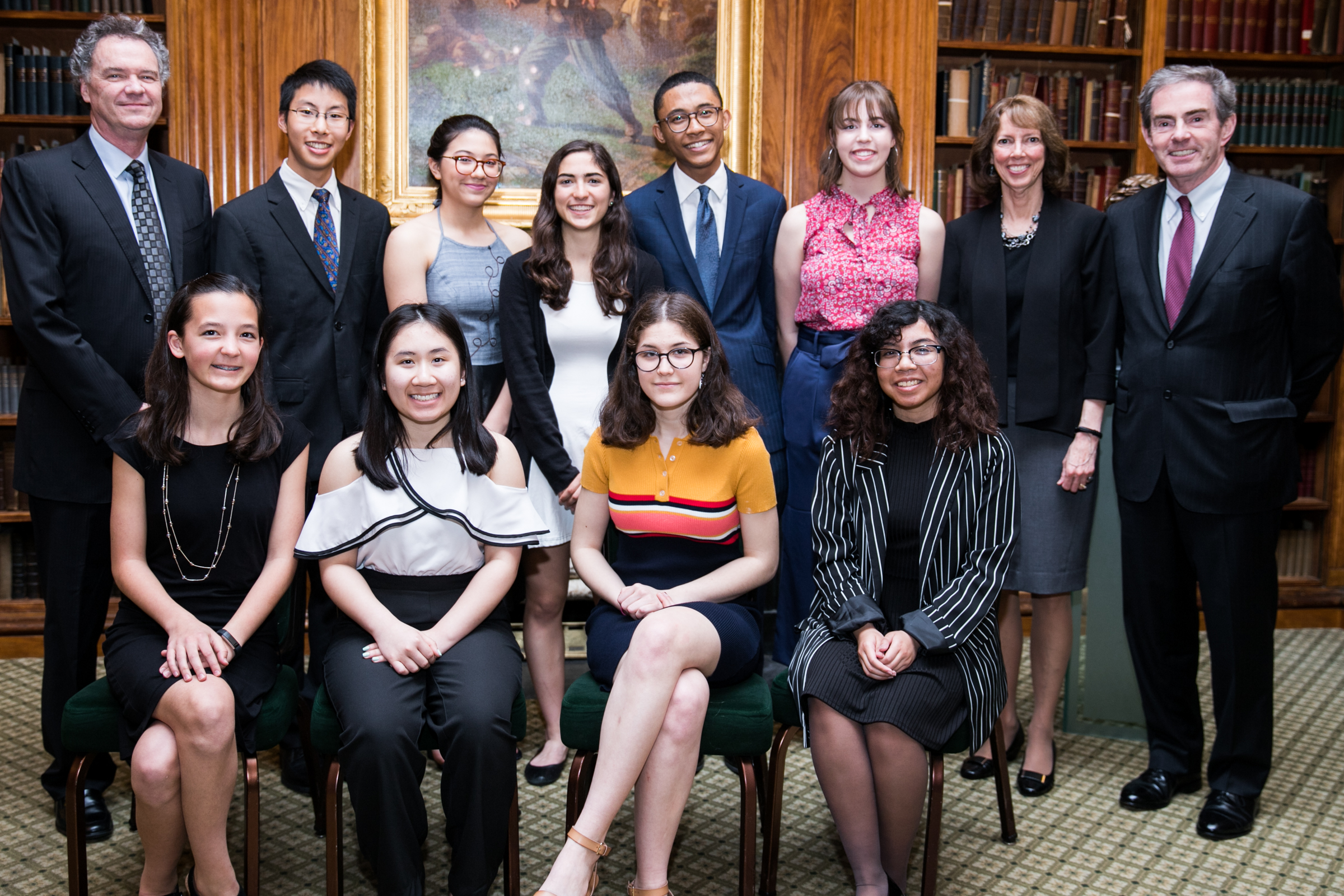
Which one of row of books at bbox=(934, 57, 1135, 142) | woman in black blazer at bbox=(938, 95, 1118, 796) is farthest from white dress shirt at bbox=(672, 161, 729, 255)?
row of books at bbox=(934, 57, 1135, 142)

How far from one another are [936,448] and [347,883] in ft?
5.35

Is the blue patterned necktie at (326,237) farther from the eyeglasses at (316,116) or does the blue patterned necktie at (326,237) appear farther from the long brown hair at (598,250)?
the long brown hair at (598,250)

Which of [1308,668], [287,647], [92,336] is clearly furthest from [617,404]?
[1308,668]

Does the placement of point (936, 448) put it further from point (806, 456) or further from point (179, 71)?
point (179, 71)

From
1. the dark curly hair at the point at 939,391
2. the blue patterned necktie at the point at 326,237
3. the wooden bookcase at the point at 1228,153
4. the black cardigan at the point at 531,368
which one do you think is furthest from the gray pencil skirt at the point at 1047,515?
the blue patterned necktie at the point at 326,237

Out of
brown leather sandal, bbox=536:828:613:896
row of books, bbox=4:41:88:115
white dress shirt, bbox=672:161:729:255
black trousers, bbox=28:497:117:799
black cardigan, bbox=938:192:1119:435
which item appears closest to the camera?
brown leather sandal, bbox=536:828:613:896

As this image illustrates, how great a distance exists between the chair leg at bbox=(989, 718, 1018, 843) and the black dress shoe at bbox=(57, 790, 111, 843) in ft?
7.00

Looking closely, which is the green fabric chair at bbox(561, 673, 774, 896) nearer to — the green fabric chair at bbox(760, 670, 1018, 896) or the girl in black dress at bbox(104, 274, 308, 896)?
the green fabric chair at bbox(760, 670, 1018, 896)

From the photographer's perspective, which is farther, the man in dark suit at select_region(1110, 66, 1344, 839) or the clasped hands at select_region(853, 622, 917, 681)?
the man in dark suit at select_region(1110, 66, 1344, 839)

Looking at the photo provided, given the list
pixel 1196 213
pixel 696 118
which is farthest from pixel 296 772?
pixel 1196 213

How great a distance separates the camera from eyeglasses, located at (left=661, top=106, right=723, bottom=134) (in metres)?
2.90

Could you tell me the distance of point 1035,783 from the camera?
9.20 feet

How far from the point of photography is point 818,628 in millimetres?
2344

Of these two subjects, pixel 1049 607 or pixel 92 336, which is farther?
pixel 1049 607
